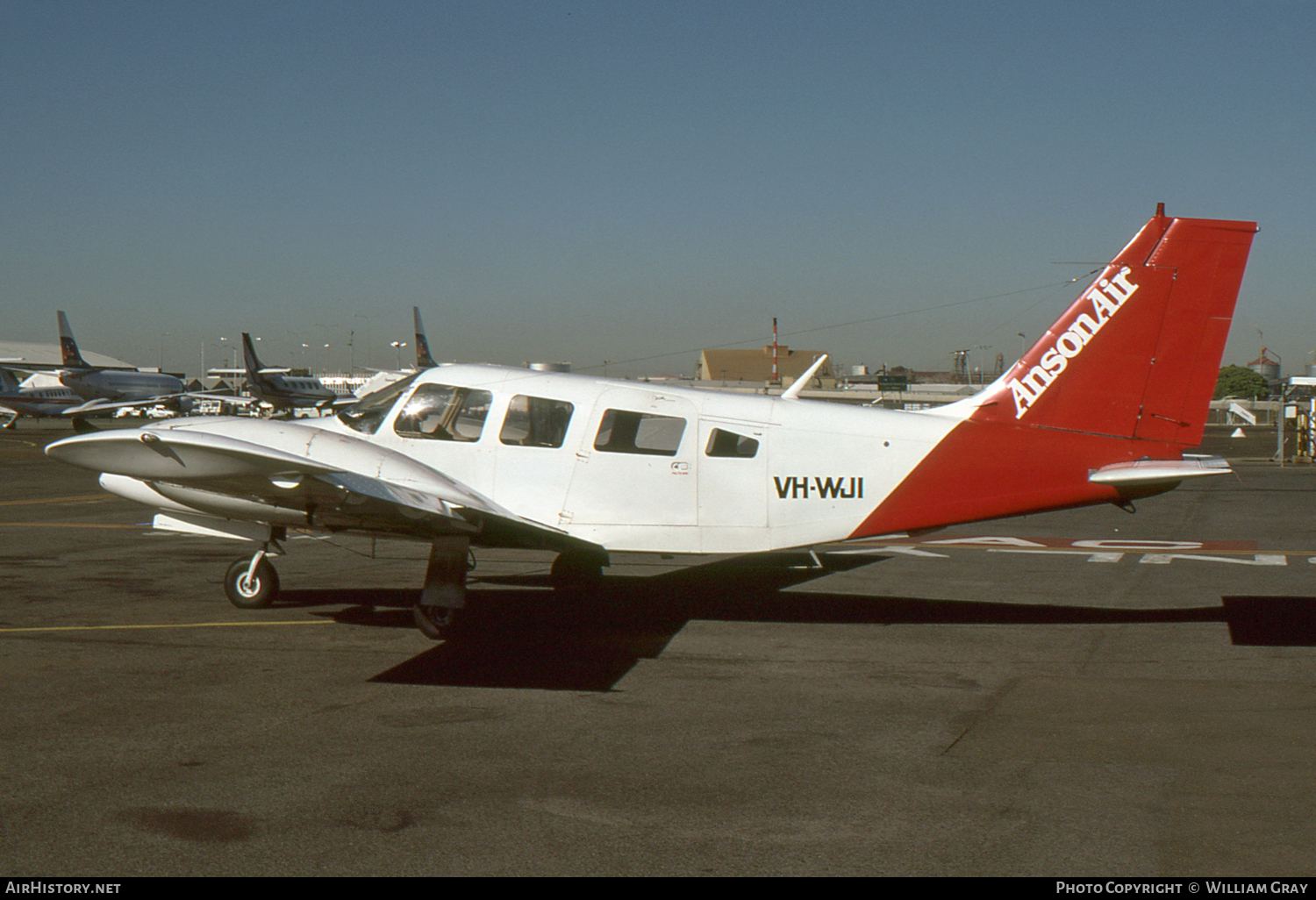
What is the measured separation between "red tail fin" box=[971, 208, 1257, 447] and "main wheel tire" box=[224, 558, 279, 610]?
7.54 metres

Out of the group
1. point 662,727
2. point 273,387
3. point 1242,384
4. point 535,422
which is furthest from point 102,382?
point 1242,384

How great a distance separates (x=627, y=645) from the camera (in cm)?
928

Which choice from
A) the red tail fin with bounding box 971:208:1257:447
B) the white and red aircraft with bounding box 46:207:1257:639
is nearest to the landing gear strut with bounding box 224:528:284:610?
the white and red aircraft with bounding box 46:207:1257:639

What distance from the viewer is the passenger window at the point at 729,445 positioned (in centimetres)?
977

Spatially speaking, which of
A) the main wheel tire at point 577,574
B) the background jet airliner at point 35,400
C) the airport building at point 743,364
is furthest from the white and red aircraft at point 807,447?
the airport building at point 743,364

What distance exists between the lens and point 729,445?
979 centimetres

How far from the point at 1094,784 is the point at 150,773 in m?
5.43

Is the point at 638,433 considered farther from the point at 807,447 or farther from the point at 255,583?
the point at 255,583

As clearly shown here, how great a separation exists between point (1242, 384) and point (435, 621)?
169390 millimetres

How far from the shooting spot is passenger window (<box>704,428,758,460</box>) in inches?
385

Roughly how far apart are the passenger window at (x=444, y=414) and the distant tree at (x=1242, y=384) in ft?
518

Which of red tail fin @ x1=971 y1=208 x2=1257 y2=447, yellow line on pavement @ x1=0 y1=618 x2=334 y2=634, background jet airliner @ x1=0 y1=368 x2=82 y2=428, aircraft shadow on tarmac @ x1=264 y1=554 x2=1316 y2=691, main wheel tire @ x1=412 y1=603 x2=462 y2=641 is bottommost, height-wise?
aircraft shadow on tarmac @ x1=264 y1=554 x2=1316 y2=691

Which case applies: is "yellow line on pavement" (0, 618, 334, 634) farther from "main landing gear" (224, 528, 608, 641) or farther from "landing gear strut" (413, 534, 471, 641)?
"landing gear strut" (413, 534, 471, 641)

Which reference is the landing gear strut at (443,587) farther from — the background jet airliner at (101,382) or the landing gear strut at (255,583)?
the background jet airliner at (101,382)
